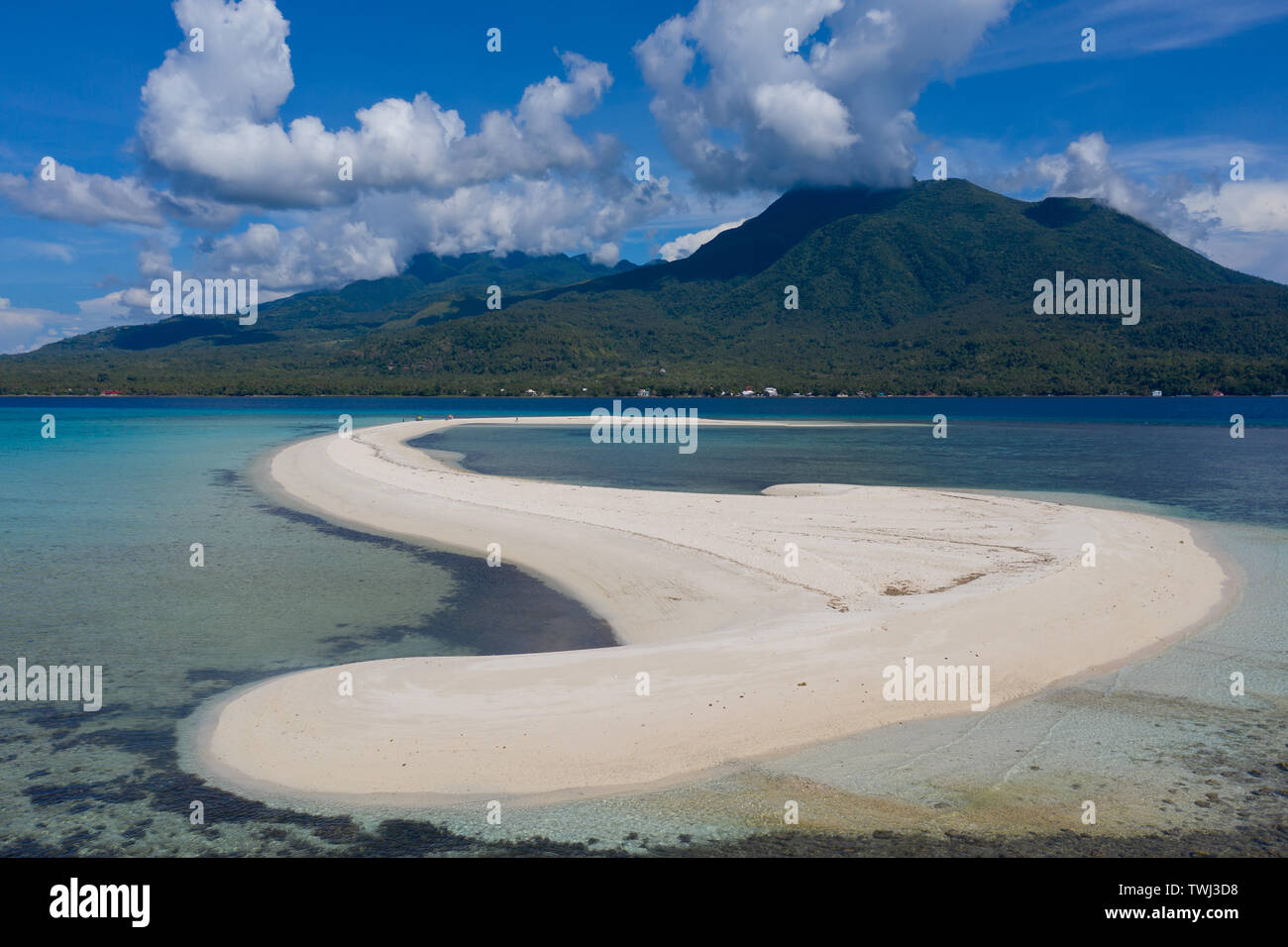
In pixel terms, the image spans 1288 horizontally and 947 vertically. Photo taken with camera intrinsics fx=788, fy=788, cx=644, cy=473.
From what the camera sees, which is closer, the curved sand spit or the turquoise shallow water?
the turquoise shallow water

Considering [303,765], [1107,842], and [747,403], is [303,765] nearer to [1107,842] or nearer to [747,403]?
[1107,842]

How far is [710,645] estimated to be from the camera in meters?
13.1

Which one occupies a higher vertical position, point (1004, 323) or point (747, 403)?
point (1004, 323)

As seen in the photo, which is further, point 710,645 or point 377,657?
point 377,657

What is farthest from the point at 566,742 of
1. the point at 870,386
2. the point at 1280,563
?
the point at 870,386

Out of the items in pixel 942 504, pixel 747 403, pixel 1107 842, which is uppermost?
pixel 747 403

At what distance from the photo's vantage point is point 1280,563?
20.3m

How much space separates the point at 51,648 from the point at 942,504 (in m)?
26.3

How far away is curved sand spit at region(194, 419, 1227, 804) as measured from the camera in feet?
30.8

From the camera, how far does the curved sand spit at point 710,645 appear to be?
A: 9398mm

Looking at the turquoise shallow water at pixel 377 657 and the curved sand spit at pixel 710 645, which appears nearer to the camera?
the turquoise shallow water at pixel 377 657

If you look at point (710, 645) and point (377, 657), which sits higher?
point (710, 645)
